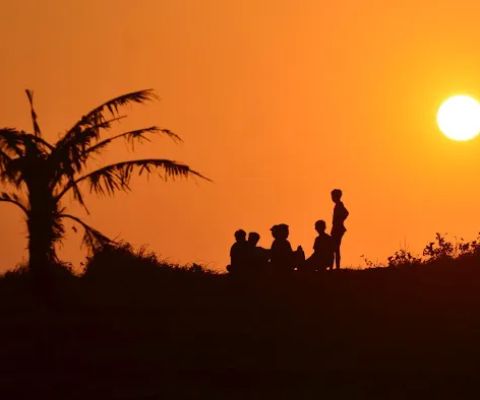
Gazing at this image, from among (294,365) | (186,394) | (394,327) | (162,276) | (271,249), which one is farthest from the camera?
(162,276)

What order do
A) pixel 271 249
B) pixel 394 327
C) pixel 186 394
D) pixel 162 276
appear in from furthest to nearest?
pixel 162 276 < pixel 271 249 < pixel 394 327 < pixel 186 394

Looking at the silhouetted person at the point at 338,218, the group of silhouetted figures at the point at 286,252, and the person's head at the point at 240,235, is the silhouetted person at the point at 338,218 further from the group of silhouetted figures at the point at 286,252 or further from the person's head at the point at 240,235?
the person's head at the point at 240,235

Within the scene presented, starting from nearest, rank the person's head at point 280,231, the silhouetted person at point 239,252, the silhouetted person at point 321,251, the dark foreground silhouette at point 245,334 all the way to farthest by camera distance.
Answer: the dark foreground silhouette at point 245,334
the person's head at point 280,231
the silhouetted person at point 321,251
the silhouetted person at point 239,252

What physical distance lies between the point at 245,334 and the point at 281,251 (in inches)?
105

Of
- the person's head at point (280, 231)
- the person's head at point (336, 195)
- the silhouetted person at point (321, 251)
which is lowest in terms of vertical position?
the silhouetted person at point (321, 251)

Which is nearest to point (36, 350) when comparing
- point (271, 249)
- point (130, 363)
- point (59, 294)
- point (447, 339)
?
point (130, 363)

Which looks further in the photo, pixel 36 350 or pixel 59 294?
pixel 59 294

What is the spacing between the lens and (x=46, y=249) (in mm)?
26500

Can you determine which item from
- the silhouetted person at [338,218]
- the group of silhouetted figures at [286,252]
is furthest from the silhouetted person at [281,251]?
the silhouetted person at [338,218]

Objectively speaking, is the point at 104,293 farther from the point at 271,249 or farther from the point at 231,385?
the point at 231,385

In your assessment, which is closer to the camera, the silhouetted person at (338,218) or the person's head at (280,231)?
the person's head at (280,231)

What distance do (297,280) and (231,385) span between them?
551 cm

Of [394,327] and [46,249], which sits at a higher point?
[46,249]

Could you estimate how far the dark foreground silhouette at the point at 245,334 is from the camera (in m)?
21.3
